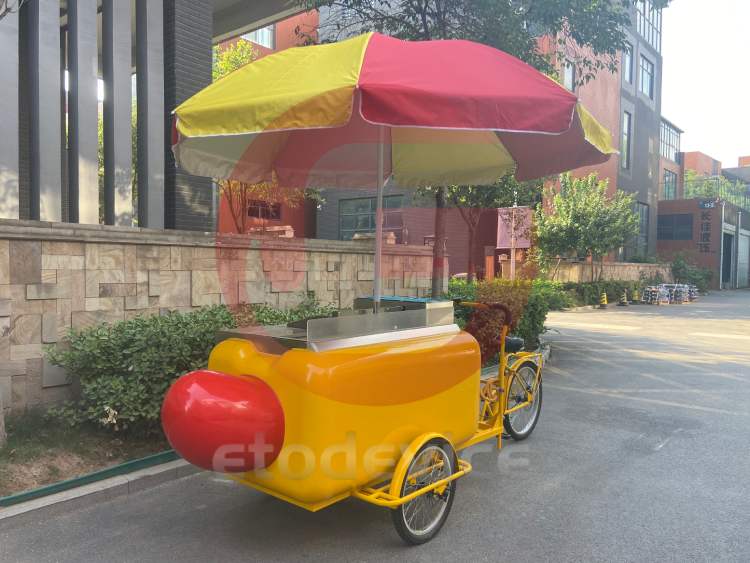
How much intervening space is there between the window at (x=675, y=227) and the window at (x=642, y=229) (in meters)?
6.03

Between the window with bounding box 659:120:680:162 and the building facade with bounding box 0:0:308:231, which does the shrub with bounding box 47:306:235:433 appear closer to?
the building facade with bounding box 0:0:308:231

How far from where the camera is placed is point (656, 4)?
9.03m

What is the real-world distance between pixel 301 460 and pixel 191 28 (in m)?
7.28

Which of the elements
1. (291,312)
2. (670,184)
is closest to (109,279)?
(291,312)

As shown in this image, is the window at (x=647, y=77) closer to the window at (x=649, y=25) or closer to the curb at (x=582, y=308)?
the window at (x=649, y=25)

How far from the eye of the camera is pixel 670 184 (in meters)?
54.5

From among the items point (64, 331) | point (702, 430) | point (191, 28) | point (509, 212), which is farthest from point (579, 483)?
point (509, 212)

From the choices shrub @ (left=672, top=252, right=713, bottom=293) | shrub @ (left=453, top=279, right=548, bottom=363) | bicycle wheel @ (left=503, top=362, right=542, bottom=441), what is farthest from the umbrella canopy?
shrub @ (left=672, top=252, right=713, bottom=293)

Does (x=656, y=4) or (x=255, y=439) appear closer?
(x=255, y=439)

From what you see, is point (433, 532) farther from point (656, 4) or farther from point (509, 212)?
point (509, 212)

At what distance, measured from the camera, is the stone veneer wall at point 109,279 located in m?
4.73

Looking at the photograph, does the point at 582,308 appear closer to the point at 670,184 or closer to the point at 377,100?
the point at 377,100

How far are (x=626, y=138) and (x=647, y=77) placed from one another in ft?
19.3

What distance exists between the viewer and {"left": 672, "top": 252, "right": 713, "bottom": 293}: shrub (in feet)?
110
